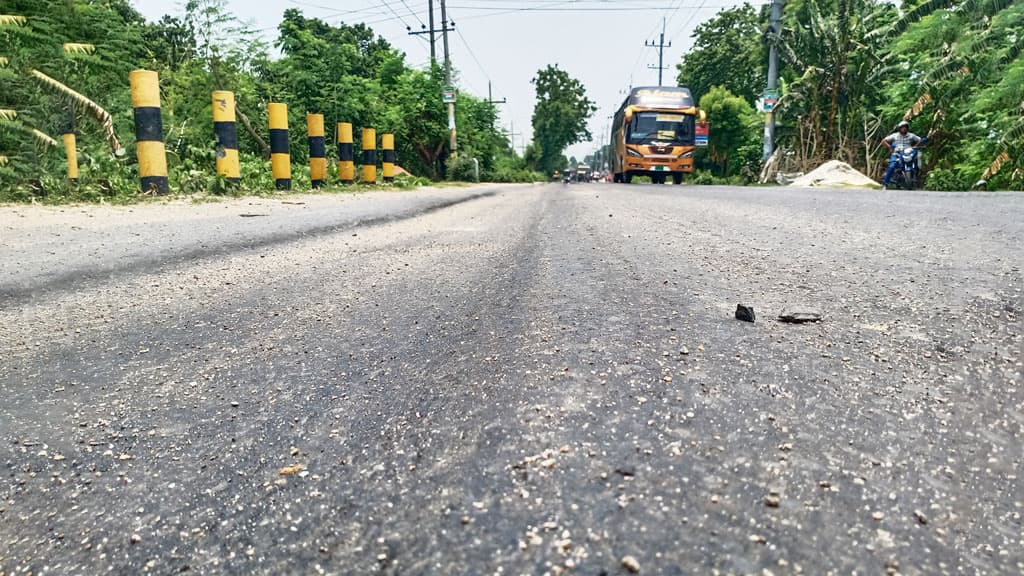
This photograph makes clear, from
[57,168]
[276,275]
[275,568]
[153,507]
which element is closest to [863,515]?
[275,568]

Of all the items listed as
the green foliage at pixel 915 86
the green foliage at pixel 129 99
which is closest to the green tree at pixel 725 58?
the green foliage at pixel 915 86

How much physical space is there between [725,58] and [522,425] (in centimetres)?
4504

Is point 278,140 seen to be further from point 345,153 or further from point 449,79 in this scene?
point 449,79

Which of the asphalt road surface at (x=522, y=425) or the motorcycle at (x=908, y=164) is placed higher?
the motorcycle at (x=908, y=164)

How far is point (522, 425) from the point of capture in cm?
83

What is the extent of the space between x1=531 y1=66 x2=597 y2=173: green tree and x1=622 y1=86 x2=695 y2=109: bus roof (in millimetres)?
43755

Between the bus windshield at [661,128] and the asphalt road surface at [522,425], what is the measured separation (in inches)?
764

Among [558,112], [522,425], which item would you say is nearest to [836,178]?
[522,425]

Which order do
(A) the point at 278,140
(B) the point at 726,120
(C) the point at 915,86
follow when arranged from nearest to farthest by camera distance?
(A) the point at 278,140, (C) the point at 915,86, (B) the point at 726,120

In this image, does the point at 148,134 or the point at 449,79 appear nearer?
the point at 148,134

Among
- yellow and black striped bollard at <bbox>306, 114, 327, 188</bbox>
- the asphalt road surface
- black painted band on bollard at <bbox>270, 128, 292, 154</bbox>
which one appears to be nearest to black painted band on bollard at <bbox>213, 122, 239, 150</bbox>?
black painted band on bollard at <bbox>270, 128, 292, 154</bbox>

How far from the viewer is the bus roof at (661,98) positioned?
67.5ft

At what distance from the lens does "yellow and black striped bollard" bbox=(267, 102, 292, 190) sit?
800 cm

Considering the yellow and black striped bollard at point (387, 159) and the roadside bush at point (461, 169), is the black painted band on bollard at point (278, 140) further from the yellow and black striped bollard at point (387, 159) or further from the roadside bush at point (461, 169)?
the roadside bush at point (461, 169)
